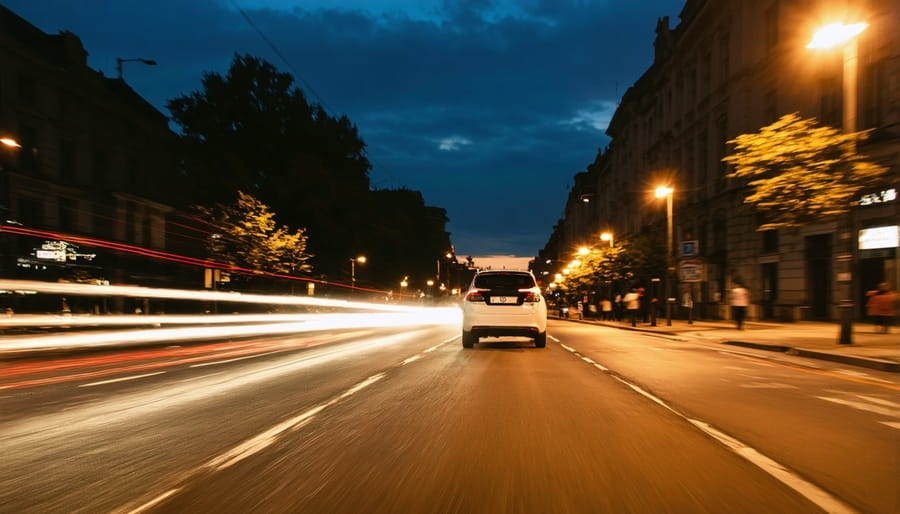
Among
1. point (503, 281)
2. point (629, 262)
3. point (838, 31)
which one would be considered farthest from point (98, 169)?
point (838, 31)

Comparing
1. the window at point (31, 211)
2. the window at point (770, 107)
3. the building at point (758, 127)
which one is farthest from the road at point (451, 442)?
the window at point (31, 211)

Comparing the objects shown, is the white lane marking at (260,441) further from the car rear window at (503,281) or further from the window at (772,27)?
the window at (772,27)

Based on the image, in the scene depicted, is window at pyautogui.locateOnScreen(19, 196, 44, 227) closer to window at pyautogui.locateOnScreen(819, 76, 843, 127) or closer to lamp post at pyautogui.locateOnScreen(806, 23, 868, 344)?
lamp post at pyautogui.locateOnScreen(806, 23, 868, 344)

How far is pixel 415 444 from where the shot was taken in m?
5.68

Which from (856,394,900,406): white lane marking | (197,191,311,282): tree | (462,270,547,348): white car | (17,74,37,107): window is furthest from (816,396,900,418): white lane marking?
(17,74,37,107): window

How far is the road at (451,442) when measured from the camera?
415 centimetres

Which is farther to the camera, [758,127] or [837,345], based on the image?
[758,127]

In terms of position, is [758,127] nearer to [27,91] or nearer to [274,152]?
[274,152]

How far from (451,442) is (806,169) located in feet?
45.7

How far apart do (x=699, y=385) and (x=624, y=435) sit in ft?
13.9

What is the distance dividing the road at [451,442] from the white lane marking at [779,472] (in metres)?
0.02

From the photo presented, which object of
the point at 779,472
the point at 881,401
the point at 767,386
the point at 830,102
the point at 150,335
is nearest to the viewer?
the point at 779,472

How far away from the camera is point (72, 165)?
117ft

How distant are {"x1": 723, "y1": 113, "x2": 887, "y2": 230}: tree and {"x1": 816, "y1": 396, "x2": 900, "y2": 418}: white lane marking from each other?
8.92 metres
